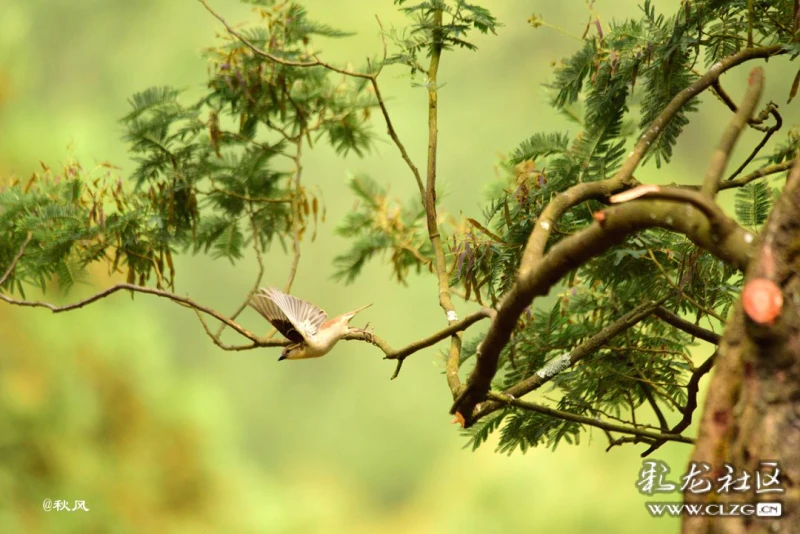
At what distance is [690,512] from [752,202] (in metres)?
0.61

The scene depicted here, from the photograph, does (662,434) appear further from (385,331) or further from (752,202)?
(385,331)

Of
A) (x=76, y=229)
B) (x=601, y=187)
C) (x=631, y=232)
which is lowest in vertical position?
(x=631, y=232)

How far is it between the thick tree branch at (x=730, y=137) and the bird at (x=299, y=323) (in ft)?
1.83

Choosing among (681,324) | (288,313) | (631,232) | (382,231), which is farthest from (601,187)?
(382,231)

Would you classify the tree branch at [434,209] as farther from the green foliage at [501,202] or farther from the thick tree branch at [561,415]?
the thick tree branch at [561,415]

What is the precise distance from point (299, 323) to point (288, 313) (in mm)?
31

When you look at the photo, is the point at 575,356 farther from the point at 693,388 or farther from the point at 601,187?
the point at 601,187

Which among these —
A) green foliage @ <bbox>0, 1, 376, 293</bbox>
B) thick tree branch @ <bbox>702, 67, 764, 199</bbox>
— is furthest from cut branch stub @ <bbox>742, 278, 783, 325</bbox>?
green foliage @ <bbox>0, 1, 376, 293</bbox>

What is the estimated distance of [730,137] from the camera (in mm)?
803

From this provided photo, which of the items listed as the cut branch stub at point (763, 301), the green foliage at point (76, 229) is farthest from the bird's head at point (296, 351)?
the cut branch stub at point (763, 301)

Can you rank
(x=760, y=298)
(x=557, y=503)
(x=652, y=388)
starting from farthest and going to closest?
(x=557, y=503) → (x=652, y=388) → (x=760, y=298)

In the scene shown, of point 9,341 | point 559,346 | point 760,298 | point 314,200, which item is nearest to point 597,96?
point 559,346

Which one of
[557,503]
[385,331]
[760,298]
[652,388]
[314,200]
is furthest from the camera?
[385,331]

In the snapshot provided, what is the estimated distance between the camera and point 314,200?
5.71 feet
